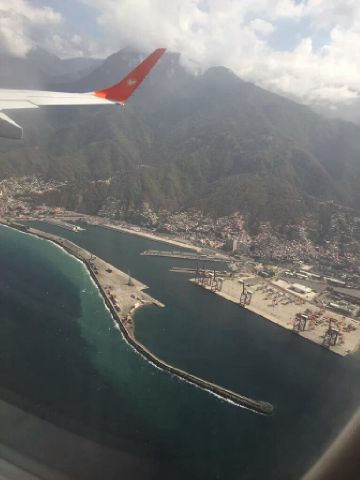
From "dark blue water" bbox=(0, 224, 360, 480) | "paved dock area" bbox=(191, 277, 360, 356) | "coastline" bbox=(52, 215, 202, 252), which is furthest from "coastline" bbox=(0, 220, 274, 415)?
"coastline" bbox=(52, 215, 202, 252)

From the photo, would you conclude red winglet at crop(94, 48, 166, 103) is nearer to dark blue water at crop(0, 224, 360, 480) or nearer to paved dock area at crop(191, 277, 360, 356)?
dark blue water at crop(0, 224, 360, 480)

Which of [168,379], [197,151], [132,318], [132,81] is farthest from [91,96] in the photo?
[197,151]

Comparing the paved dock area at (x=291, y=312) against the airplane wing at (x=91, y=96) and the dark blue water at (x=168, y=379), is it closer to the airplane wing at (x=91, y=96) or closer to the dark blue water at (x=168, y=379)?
the dark blue water at (x=168, y=379)

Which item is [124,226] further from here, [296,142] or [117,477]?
[296,142]

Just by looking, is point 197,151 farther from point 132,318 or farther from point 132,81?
point 132,81

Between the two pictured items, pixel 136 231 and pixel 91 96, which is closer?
pixel 91 96

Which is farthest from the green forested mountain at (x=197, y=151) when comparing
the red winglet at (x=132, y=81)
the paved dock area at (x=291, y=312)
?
the red winglet at (x=132, y=81)

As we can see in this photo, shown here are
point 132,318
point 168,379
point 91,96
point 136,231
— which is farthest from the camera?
point 136,231
